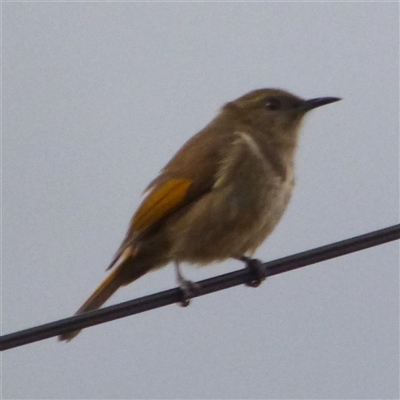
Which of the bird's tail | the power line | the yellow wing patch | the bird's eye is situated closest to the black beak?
the bird's eye

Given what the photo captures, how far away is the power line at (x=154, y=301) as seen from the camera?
4.57 meters

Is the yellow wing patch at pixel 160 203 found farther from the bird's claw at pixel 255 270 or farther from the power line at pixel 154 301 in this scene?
the power line at pixel 154 301

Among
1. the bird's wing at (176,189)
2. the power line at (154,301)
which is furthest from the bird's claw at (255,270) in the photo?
the bird's wing at (176,189)

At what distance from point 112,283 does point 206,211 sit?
2.96ft

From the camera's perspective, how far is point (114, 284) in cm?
675

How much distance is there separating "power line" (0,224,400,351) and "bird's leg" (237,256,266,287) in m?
0.34

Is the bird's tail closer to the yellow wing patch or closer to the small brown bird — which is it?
the small brown bird

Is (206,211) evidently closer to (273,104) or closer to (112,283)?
(112,283)

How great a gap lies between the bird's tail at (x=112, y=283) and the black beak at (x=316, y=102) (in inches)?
82.2

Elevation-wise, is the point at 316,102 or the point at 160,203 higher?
the point at 316,102

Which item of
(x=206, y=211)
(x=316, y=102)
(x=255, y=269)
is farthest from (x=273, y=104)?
(x=255, y=269)

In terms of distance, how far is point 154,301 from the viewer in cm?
495

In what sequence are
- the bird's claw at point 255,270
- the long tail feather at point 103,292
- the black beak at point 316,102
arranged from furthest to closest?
the black beak at point 316,102 → the long tail feather at point 103,292 → the bird's claw at point 255,270

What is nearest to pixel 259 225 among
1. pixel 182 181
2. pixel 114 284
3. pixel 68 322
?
pixel 182 181
